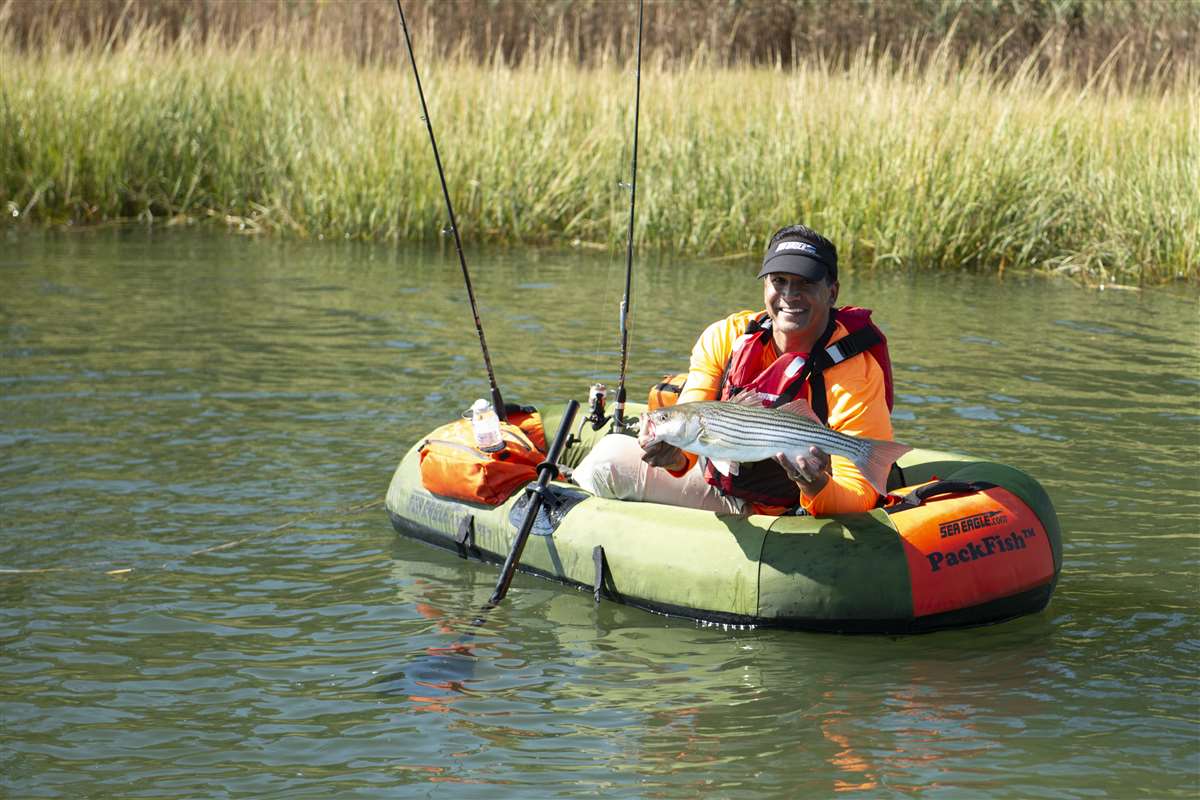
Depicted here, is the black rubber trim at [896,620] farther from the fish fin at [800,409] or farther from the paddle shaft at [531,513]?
the fish fin at [800,409]

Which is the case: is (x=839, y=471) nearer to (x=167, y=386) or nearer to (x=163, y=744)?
(x=163, y=744)

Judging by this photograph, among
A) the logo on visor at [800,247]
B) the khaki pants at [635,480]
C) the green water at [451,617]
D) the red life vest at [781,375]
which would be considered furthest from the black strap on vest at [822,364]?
the green water at [451,617]

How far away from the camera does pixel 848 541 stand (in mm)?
6156

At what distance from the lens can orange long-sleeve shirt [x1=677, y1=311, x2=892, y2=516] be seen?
6.06 m

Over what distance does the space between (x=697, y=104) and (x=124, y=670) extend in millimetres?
10657

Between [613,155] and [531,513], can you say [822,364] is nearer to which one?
[531,513]

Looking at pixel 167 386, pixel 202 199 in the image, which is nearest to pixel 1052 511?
pixel 167 386

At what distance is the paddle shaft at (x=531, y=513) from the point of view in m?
6.56

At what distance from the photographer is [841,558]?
6.13 metres

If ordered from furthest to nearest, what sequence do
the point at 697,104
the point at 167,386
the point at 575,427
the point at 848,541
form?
the point at 697,104
the point at 167,386
the point at 575,427
the point at 848,541

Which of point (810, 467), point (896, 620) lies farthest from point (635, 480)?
point (810, 467)

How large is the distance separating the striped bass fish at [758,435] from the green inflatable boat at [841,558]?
69 centimetres

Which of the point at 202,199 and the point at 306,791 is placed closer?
the point at 306,791

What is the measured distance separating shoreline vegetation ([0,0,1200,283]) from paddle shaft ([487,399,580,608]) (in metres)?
7.82
